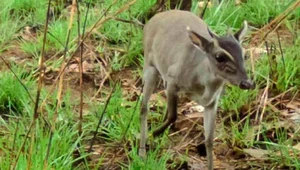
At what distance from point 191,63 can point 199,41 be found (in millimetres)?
351

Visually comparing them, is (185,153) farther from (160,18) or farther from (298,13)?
(298,13)

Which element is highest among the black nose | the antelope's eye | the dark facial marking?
the dark facial marking

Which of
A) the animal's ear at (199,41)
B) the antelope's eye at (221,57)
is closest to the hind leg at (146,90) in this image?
the animal's ear at (199,41)

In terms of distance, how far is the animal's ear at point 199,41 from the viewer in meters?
4.33

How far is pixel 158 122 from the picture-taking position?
5.55 m

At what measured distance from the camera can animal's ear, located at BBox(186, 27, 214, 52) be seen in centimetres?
433

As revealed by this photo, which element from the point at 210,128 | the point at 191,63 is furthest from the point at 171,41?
the point at 210,128

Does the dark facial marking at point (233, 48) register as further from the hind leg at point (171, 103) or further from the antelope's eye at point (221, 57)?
the hind leg at point (171, 103)

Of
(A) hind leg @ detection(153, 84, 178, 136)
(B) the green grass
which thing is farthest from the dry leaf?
(A) hind leg @ detection(153, 84, 178, 136)

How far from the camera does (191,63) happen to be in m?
4.70

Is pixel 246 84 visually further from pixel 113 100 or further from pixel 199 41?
pixel 113 100

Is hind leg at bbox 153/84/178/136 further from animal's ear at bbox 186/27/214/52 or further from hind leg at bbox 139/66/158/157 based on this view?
animal's ear at bbox 186/27/214/52

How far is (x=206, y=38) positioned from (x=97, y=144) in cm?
127

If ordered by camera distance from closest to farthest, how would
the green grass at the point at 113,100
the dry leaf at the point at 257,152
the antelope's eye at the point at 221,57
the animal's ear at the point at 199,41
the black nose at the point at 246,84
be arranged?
the black nose at the point at 246,84, the antelope's eye at the point at 221,57, the animal's ear at the point at 199,41, the green grass at the point at 113,100, the dry leaf at the point at 257,152
